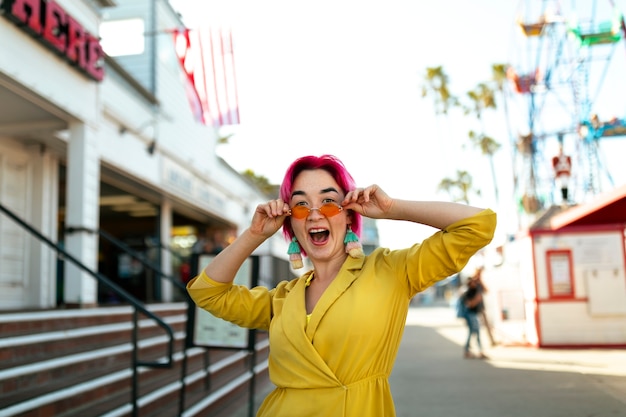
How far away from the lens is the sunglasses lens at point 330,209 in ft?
7.02

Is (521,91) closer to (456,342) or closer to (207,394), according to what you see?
(456,342)

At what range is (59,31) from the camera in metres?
7.25

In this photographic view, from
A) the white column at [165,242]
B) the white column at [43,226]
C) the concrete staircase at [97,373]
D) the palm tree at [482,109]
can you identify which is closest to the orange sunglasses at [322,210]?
the concrete staircase at [97,373]

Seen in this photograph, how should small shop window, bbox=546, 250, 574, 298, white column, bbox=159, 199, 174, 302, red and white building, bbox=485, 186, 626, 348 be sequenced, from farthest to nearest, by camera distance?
white column, bbox=159, 199, 174, 302 → small shop window, bbox=546, 250, 574, 298 → red and white building, bbox=485, 186, 626, 348

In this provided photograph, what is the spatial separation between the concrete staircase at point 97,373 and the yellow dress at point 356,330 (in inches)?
117

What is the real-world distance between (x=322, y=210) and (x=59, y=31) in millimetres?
6363

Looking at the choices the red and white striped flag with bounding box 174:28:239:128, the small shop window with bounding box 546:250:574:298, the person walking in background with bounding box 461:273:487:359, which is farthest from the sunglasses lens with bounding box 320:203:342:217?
the small shop window with bounding box 546:250:574:298

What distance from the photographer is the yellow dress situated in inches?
75.2

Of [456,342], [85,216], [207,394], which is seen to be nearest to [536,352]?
[456,342]

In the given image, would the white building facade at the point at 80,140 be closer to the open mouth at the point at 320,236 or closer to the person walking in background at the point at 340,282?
the person walking in background at the point at 340,282

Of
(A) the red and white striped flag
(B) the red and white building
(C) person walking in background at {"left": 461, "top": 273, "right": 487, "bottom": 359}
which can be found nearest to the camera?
(A) the red and white striped flag

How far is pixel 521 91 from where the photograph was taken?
2384cm

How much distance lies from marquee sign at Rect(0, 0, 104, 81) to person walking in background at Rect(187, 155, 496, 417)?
18.0 ft

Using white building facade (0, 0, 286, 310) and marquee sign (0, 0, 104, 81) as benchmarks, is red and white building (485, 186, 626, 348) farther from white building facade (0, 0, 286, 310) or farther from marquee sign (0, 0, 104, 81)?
marquee sign (0, 0, 104, 81)
